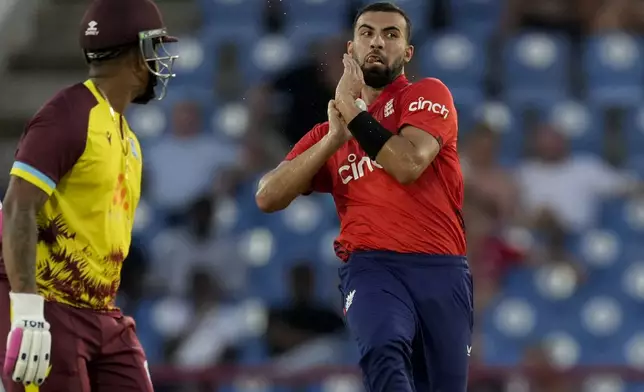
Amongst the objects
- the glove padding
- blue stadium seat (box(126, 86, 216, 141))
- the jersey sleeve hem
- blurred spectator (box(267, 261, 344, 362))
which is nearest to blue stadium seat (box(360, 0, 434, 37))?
blue stadium seat (box(126, 86, 216, 141))

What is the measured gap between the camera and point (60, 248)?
476 cm

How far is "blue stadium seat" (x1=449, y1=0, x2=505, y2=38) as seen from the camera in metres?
10.9

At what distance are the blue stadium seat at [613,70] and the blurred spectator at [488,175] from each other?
1.17m

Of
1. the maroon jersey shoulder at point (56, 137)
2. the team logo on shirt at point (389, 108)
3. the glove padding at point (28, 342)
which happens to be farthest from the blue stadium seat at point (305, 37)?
the glove padding at point (28, 342)

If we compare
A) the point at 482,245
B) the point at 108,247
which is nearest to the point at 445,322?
the point at 108,247

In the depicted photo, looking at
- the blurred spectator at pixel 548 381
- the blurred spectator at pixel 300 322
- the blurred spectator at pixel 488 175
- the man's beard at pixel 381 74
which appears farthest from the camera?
the blurred spectator at pixel 488 175

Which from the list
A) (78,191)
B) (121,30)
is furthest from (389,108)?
(78,191)

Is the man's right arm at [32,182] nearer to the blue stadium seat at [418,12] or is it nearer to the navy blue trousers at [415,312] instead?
the navy blue trousers at [415,312]

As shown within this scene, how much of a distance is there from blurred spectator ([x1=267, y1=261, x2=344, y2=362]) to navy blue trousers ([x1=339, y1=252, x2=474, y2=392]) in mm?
3734

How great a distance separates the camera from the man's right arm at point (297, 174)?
5.31 metres

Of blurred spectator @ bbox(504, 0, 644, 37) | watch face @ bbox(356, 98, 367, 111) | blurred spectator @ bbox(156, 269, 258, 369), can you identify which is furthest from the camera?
blurred spectator @ bbox(504, 0, 644, 37)

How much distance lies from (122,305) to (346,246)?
4631 millimetres

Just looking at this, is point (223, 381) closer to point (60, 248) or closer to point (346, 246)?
point (346, 246)

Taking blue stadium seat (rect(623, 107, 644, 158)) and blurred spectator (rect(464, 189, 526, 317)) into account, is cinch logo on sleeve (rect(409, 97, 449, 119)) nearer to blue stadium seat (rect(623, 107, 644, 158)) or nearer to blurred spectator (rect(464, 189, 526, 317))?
blurred spectator (rect(464, 189, 526, 317))
